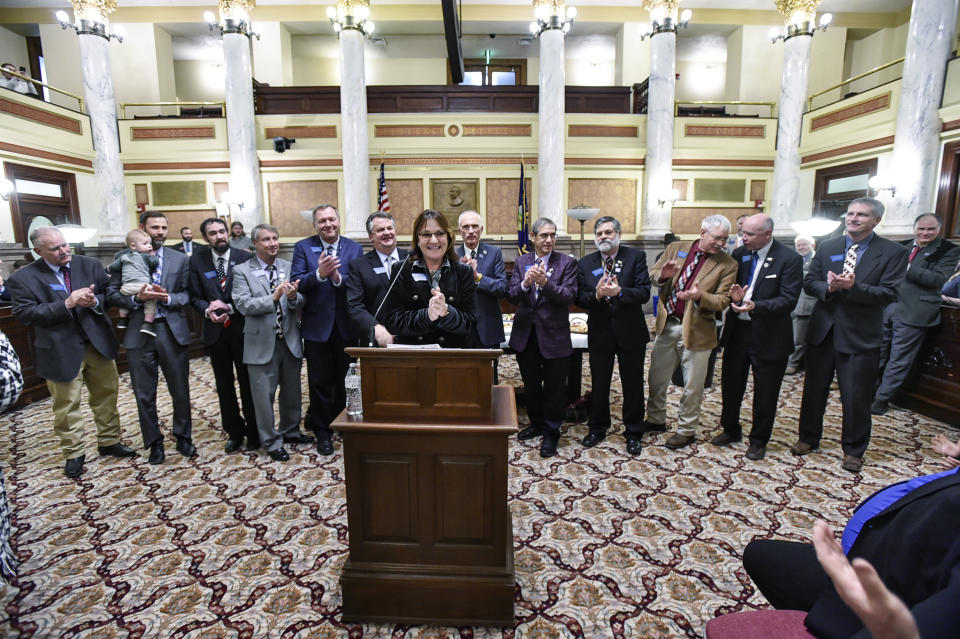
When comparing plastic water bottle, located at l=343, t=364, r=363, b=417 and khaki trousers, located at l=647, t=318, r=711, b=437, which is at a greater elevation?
plastic water bottle, located at l=343, t=364, r=363, b=417

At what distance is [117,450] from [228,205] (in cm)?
739

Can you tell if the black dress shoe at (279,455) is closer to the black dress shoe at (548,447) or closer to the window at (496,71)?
the black dress shoe at (548,447)

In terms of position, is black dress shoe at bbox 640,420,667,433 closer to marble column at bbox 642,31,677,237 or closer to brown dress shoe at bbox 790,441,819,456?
brown dress shoe at bbox 790,441,819,456

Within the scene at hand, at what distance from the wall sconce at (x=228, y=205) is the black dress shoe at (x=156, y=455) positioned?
7.30 meters

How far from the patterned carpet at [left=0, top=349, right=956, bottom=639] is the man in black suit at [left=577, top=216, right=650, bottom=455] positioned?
43cm

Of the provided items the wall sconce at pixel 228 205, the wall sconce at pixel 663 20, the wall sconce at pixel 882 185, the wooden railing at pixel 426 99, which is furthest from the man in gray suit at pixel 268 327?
the wall sconce at pixel 663 20

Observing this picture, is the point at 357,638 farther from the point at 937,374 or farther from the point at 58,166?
→ the point at 58,166

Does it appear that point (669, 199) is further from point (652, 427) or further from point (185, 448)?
point (185, 448)

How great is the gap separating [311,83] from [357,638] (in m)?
14.5

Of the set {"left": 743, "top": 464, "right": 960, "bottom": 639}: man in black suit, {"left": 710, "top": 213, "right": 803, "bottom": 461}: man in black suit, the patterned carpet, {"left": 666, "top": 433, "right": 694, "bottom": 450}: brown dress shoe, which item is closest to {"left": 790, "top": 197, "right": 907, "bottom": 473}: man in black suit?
{"left": 710, "top": 213, "right": 803, "bottom": 461}: man in black suit

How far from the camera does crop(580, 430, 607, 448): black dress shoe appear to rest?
351 centimetres

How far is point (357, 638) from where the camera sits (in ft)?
5.87

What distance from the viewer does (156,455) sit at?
10.8 feet

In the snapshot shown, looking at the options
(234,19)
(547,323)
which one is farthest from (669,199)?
(234,19)
